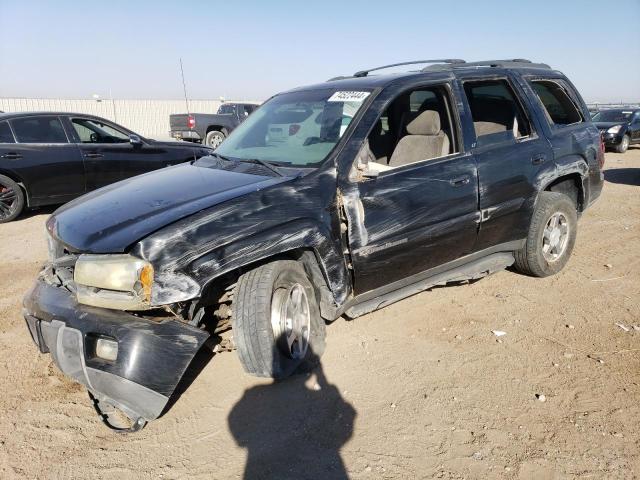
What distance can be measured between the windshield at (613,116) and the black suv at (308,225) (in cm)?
1370

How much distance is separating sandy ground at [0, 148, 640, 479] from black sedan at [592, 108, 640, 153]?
1382 centimetres

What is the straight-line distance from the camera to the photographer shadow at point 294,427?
2447 mm

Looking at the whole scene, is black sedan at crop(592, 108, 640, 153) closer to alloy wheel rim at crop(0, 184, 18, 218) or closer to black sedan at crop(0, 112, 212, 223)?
black sedan at crop(0, 112, 212, 223)

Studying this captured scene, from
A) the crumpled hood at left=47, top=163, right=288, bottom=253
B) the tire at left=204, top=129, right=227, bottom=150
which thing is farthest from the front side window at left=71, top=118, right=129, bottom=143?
the tire at left=204, top=129, right=227, bottom=150

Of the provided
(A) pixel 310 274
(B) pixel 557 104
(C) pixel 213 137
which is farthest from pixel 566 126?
(C) pixel 213 137

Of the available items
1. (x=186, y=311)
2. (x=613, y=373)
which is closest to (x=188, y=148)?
(x=186, y=311)

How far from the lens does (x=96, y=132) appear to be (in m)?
7.99

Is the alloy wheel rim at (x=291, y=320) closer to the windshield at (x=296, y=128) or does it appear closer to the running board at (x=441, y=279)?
the running board at (x=441, y=279)

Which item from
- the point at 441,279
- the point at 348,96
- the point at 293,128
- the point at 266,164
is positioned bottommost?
the point at 441,279

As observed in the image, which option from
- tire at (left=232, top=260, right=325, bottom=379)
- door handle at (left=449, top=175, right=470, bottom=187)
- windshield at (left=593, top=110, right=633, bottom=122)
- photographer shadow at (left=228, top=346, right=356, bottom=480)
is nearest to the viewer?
photographer shadow at (left=228, top=346, right=356, bottom=480)

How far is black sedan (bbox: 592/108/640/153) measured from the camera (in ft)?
51.9

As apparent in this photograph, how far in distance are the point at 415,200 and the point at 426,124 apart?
0.90 m

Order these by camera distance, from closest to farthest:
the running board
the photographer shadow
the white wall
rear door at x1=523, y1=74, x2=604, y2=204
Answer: the photographer shadow, the running board, rear door at x1=523, y1=74, x2=604, y2=204, the white wall

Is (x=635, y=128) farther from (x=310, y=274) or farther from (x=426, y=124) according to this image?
(x=310, y=274)
